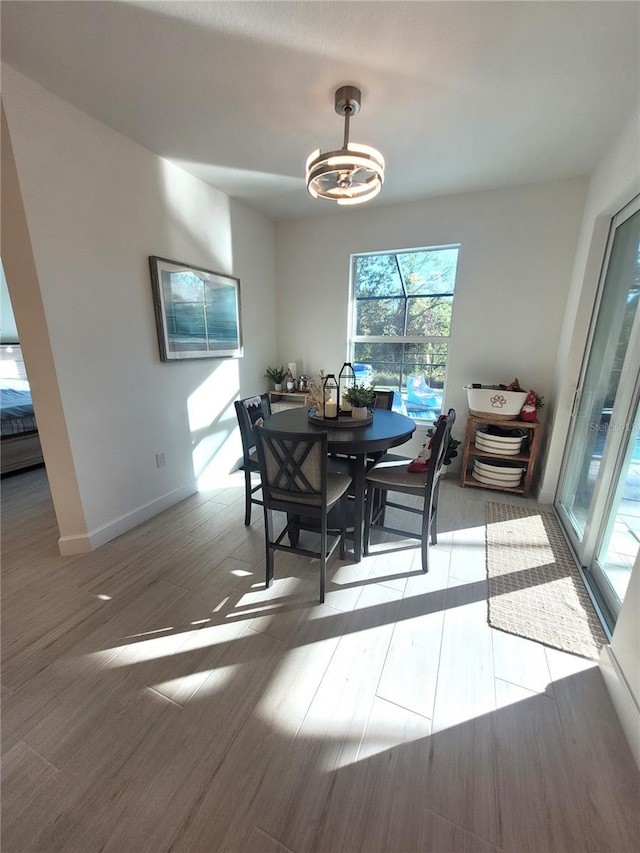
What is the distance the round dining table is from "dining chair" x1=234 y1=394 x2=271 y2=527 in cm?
18

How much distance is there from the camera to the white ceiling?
1.31m

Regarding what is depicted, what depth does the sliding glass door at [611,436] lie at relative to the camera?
1.76 meters

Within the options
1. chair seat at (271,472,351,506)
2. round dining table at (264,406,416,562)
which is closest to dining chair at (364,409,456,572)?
round dining table at (264,406,416,562)

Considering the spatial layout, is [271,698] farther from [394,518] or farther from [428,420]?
[428,420]

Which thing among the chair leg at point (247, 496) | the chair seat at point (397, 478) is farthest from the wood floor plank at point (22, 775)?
the chair seat at point (397, 478)

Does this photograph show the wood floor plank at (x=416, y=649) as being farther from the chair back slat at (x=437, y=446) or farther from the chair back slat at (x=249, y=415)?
the chair back slat at (x=249, y=415)

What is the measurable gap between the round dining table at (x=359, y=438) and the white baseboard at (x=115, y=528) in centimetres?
120

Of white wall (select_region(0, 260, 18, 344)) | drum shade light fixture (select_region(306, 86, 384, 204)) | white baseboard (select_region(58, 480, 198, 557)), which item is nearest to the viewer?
drum shade light fixture (select_region(306, 86, 384, 204))

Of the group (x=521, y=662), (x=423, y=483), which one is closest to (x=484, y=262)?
(x=423, y=483)

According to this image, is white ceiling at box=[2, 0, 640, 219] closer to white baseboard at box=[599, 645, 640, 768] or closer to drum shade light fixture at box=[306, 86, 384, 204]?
drum shade light fixture at box=[306, 86, 384, 204]

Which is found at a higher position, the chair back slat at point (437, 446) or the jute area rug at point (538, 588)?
the chair back slat at point (437, 446)

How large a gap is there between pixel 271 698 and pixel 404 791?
21.2 inches

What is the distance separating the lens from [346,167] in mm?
1575

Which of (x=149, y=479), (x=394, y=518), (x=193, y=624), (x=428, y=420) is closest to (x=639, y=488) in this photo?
(x=394, y=518)
